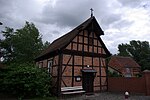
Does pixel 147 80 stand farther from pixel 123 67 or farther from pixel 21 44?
pixel 21 44

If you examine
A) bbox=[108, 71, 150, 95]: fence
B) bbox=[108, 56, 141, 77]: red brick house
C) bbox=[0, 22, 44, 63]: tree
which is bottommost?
bbox=[108, 71, 150, 95]: fence

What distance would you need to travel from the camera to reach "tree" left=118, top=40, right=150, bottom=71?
44188mm

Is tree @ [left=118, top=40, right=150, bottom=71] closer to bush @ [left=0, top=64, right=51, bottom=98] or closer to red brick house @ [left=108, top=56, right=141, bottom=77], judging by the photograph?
red brick house @ [left=108, top=56, right=141, bottom=77]

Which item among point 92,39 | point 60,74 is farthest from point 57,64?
point 92,39

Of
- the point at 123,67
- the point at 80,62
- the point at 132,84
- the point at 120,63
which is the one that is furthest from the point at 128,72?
the point at 80,62

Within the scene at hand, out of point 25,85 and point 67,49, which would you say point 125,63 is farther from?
point 25,85

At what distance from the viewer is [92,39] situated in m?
17.7

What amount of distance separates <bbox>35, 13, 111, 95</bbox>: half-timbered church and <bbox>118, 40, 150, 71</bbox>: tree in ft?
97.0

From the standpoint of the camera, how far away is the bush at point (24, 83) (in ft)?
41.7

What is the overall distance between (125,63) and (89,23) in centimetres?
2156

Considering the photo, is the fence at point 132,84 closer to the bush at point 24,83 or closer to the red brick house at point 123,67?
the bush at point 24,83

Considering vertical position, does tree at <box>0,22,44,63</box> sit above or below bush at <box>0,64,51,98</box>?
above

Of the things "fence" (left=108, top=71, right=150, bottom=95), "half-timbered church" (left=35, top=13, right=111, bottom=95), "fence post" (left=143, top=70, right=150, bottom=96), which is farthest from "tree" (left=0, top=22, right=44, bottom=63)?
"fence post" (left=143, top=70, right=150, bottom=96)

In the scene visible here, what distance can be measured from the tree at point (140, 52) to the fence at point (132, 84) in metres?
28.8
